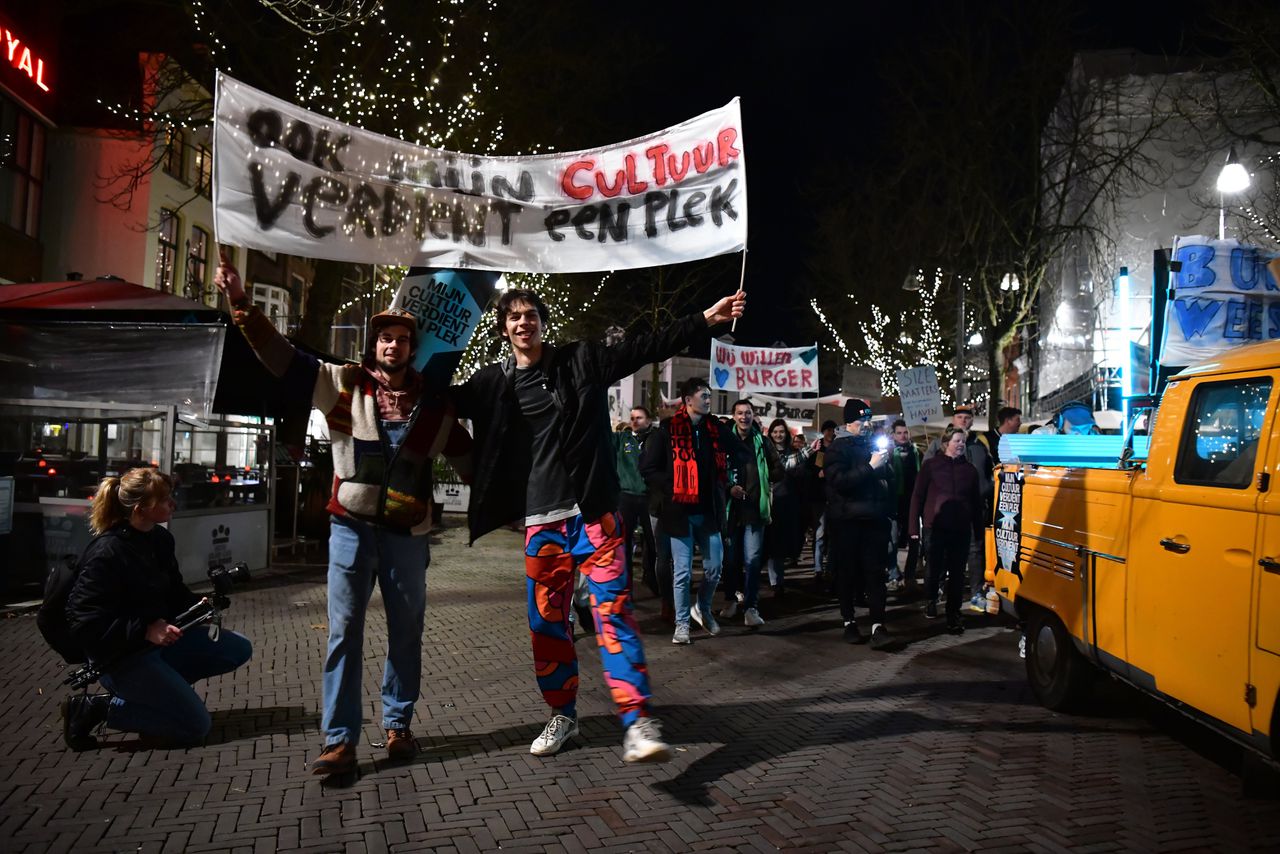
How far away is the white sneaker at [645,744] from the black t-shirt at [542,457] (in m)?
0.99

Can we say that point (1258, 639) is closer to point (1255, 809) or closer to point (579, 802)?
point (1255, 809)

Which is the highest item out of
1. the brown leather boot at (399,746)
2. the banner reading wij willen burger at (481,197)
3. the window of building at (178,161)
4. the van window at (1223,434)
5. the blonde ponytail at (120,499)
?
the window of building at (178,161)

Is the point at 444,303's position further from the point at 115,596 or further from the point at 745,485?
the point at 745,485

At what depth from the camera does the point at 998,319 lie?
25.4 m

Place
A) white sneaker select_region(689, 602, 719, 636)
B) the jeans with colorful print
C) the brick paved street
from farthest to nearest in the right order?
1. white sneaker select_region(689, 602, 719, 636)
2. the jeans with colorful print
3. the brick paved street

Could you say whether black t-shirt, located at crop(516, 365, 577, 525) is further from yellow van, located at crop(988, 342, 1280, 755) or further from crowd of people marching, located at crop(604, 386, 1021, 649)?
yellow van, located at crop(988, 342, 1280, 755)

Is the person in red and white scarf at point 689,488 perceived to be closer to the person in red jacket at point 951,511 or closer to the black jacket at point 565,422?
the person in red jacket at point 951,511

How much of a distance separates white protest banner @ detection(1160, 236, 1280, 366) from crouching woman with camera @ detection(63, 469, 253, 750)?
22.5ft

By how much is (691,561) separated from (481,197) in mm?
3795

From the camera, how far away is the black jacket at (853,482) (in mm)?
7516

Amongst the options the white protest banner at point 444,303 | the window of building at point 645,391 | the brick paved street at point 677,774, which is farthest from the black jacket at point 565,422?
the window of building at point 645,391

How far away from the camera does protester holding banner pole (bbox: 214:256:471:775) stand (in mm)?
4051

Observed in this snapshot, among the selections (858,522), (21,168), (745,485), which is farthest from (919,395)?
(21,168)

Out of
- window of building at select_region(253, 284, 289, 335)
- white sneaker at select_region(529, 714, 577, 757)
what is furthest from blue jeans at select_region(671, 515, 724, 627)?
window of building at select_region(253, 284, 289, 335)
